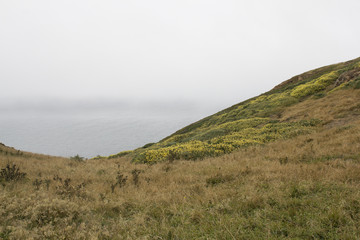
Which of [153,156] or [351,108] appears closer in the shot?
[153,156]

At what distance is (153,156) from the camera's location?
1440cm

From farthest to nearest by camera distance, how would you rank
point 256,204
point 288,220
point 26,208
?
point 26,208 → point 256,204 → point 288,220

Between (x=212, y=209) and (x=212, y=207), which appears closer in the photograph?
(x=212, y=209)

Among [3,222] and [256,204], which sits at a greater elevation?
[3,222]

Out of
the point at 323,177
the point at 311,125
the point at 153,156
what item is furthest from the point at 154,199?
the point at 311,125

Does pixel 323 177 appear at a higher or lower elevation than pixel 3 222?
lower

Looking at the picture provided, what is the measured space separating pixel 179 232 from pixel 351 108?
62.7 feet

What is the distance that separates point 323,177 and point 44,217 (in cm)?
740

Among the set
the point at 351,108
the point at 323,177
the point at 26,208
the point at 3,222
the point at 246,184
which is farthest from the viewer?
the point at 351,108

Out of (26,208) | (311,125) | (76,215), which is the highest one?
(26,208)

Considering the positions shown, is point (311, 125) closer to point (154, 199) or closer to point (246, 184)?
point (246, 184)

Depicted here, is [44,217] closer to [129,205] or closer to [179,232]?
[129,205]

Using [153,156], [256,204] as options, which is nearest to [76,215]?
[256,204]

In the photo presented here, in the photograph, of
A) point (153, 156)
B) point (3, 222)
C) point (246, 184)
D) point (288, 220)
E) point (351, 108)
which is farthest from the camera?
point (351, 108)
